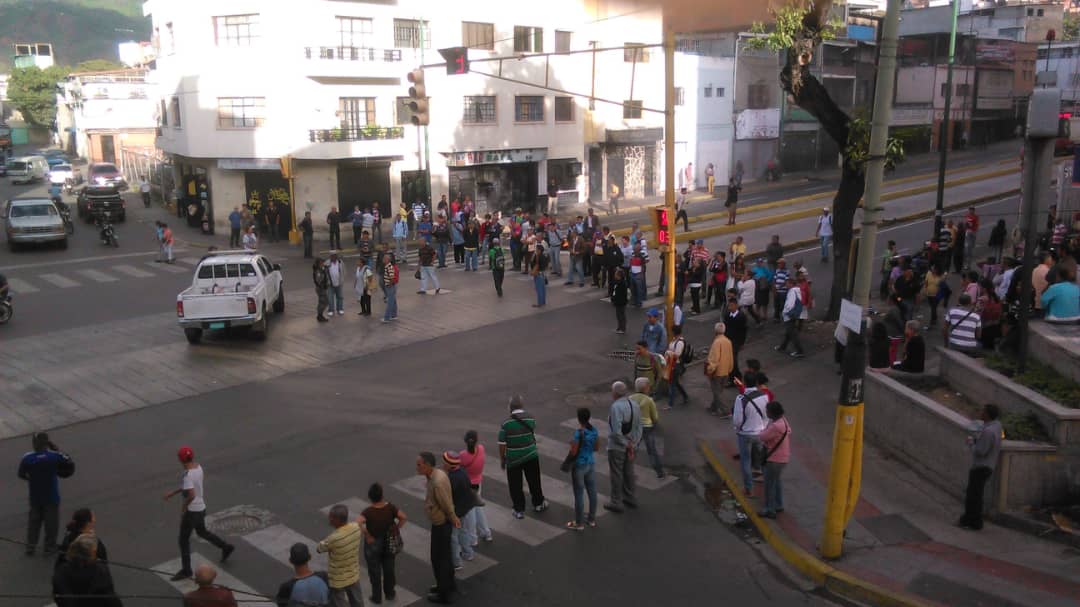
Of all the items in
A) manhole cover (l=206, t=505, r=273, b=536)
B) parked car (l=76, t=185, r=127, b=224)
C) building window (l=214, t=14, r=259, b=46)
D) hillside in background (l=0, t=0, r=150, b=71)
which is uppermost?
hillside in background (l=0, t=0, r=150, b=71)

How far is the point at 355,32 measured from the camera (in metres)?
34.2

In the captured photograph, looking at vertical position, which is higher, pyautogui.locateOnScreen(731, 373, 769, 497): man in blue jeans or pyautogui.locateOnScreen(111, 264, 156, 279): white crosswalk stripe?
pyautogui.locateOnScreen(731, 373, 769, 497): man in blue jeans

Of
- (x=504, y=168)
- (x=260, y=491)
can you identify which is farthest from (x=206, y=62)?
(x=260, y=491)

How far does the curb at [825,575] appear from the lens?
8.05 metres

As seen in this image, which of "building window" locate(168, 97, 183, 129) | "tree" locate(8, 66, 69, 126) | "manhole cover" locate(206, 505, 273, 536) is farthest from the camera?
"tree" locate(8, 66, 69, 126)

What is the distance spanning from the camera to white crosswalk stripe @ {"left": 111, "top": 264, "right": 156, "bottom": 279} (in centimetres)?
2580

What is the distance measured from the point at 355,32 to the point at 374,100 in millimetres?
2694

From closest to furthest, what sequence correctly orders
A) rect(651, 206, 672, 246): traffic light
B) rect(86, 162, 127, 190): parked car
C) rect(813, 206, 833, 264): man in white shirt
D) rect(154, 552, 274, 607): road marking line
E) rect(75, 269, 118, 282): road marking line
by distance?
rect(154, 552, 274, 607): road marking line < rect(651, 206, 672, 246): traffic light < rect(75, 269, 118, 282): road marking line < rect(813, 206, 833, 264): man in white shirt < rect(86, 162, 127, 190): parked car

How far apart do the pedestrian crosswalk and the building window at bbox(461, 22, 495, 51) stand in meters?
28.7

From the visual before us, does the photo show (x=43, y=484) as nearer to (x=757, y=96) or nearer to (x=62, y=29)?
(x=757, y=96)

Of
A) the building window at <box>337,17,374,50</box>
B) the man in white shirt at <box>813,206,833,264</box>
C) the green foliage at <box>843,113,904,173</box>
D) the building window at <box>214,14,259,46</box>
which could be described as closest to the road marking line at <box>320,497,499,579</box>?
the green foliage at <box>843,113,904,173</box>

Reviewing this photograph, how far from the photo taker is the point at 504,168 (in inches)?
1576

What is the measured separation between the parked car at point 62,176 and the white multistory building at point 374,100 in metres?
14.0

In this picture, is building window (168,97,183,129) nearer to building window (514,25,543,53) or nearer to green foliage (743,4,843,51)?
building window (514,25,543,53)
